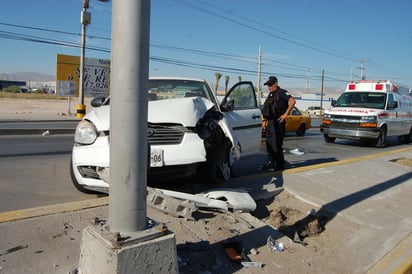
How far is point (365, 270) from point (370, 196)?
8.10 ft

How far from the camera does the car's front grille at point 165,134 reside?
438cm

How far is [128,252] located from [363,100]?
13.9 meters

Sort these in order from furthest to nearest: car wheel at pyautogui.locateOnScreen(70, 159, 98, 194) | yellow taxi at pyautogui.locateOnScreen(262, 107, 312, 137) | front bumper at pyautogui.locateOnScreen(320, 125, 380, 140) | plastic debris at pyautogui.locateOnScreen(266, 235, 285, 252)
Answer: yellow taxi at pyautogui.locateOnScreen(262, 107, 312, 137)
front bumper at pyautogui.locateOnScreen(320, 125, 380, 140)
car wheel at pyautogui.locateOnScreen(70, 159, 98, 194)
plastic debris at pyautogui.locateOnScreen(266, 235, 285, 252)

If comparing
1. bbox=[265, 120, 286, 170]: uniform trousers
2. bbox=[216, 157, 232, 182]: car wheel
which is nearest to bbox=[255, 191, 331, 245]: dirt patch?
bbox=[216, 157, 232, 182]: car wheel

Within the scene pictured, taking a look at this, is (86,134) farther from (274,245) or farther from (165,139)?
(274,245)

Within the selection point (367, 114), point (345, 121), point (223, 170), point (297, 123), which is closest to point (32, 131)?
point (223, 170)

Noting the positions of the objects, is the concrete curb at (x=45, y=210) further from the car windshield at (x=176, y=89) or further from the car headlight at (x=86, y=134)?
the car windshield at (x=176, y=89)

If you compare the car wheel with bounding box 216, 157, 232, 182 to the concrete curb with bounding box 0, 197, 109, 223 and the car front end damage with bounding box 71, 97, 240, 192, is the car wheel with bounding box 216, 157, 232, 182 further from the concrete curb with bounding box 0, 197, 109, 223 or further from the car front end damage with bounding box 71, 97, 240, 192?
the concrete curb with bounding box 0, 197, 109, 223

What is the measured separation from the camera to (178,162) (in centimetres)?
432

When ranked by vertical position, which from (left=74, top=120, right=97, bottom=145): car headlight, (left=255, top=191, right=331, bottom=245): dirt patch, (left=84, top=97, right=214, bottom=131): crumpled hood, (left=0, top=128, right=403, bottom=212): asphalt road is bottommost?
(left=255, top=191, right=331, bottom=245): dirt patch

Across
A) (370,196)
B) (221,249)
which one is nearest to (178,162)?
(221,249)

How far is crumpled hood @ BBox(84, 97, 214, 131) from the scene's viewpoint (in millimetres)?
4469

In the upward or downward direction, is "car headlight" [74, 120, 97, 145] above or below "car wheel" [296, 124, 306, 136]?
above

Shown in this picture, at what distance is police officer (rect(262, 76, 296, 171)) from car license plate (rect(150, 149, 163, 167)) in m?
3.37
